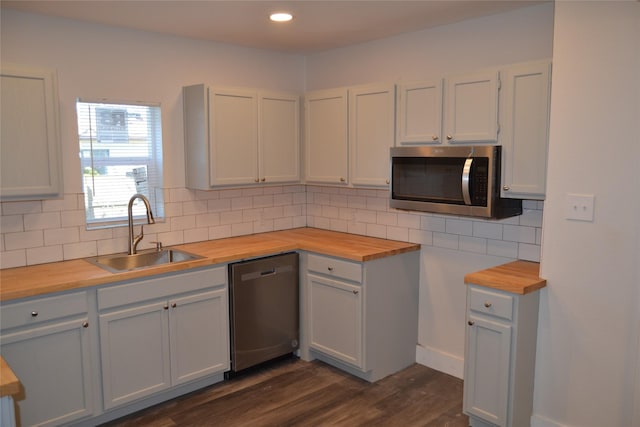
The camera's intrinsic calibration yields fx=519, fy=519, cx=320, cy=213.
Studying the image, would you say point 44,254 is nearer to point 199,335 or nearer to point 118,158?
point 118,158

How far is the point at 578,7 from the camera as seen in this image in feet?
8.27

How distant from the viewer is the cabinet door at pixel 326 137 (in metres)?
3.80

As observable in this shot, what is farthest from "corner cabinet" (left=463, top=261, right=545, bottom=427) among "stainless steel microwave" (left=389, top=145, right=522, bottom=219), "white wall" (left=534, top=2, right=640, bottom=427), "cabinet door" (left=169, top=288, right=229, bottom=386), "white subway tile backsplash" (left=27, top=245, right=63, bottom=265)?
"white subway tile backsplash" (left=27, top=245, right=63, bottom=265)

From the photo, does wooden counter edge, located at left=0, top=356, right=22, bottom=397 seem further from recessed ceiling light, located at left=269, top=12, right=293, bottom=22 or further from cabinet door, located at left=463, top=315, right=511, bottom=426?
recessed ceiling light, located at left=269, top=12, right=293, bottom=22

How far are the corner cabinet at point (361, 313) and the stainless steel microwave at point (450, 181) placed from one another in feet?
1.71

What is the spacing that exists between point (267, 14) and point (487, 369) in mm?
2393

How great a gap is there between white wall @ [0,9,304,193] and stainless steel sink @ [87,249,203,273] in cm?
49

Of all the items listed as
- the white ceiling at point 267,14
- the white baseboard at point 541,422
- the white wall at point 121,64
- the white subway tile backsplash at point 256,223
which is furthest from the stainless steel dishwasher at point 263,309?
the white baseboard at point 541,422

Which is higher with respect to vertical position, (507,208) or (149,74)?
(149,74)

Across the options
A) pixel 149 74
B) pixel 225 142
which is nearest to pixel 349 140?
pixel 225 142

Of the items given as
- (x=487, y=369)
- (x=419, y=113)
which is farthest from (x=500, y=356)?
(x=419, y=113)

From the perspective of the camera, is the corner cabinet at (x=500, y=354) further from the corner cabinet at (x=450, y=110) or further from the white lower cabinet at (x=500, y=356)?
the corner cabinet at (x=450, y=110)

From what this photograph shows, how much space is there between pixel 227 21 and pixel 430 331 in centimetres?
254

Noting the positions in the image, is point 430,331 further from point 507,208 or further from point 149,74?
point 149,74
